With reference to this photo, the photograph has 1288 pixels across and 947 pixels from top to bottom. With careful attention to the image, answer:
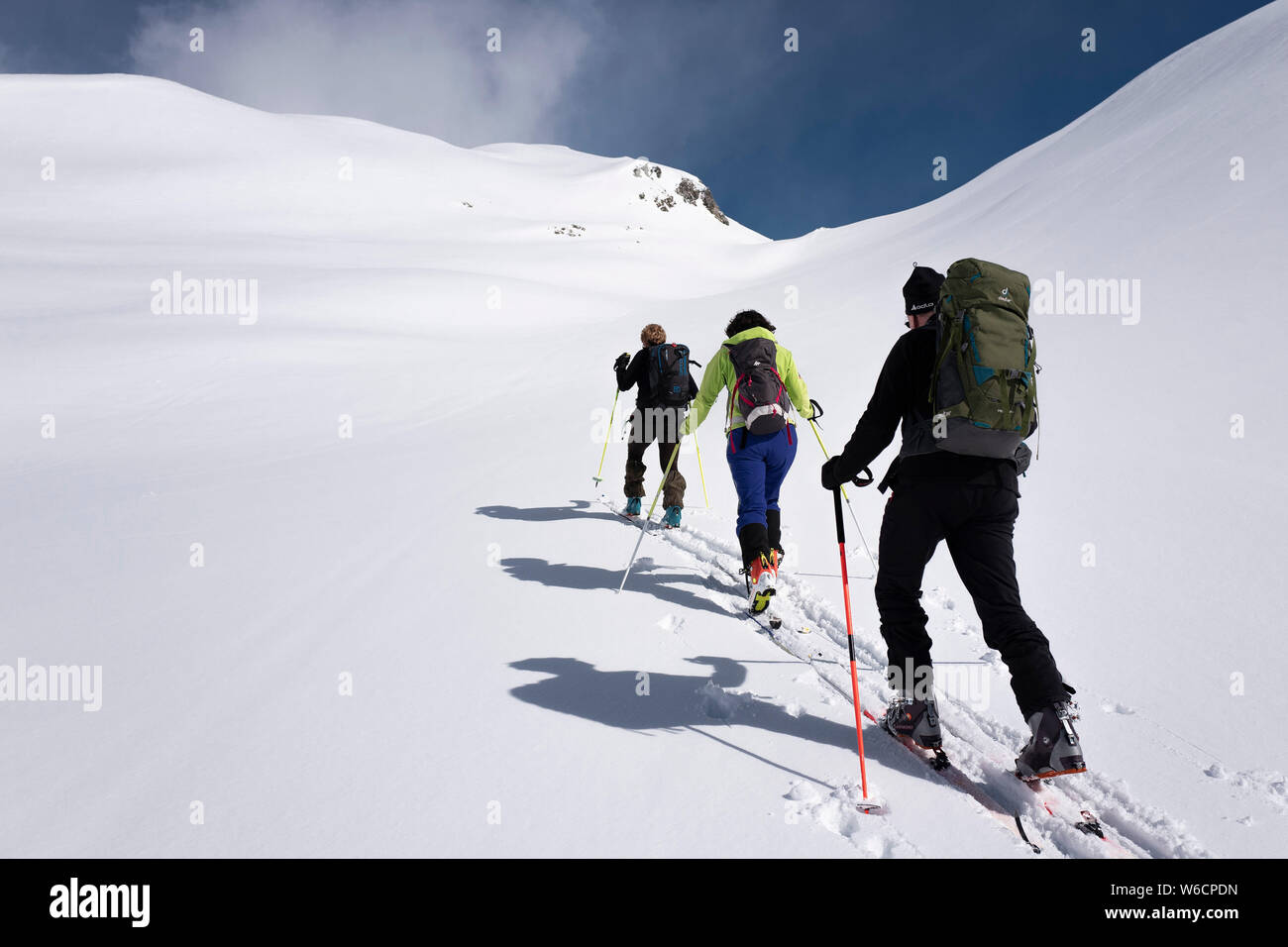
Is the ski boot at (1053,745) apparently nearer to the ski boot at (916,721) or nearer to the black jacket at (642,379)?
the ski boot at (916,721)

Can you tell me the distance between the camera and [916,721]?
9.87ft

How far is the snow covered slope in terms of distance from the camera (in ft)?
8.59

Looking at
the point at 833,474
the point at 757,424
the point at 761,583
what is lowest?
the point at 761,583

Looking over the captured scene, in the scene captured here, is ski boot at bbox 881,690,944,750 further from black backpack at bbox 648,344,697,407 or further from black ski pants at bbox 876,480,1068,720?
black backpack at bbox 648,344,697,407

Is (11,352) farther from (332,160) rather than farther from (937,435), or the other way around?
(332,160)

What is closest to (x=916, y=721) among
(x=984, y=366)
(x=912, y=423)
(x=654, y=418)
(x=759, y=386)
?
(x=912, y=423)

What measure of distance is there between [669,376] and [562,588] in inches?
100.0

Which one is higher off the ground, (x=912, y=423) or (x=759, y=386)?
(x=759, y=386)

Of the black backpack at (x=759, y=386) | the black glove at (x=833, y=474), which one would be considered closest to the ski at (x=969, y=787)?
the black glove at (x=833, y=474)

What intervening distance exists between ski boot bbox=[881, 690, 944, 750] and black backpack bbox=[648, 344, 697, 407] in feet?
13.5

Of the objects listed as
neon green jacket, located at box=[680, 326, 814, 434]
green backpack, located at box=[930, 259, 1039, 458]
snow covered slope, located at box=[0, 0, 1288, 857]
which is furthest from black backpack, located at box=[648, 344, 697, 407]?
green backpack, located at box=[930, 259, 1039, 458]

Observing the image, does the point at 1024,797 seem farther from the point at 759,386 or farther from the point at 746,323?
the point at 746,323

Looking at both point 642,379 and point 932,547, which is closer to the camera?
point 932,547
